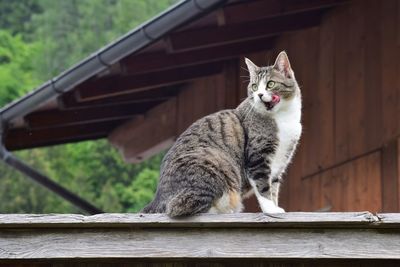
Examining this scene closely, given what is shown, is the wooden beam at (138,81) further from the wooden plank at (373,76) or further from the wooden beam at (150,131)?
the wooden plank at (373,76)

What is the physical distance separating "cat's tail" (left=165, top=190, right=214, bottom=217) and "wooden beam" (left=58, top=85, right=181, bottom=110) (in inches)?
132

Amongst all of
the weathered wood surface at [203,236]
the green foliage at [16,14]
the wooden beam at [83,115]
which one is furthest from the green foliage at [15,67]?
the weathered wood surface at [203,236]

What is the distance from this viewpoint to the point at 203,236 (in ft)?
11.1

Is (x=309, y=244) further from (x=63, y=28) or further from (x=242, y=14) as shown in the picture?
(x=63, y=28)

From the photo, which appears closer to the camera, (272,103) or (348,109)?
(272,103)

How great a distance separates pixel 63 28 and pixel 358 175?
18.7 m

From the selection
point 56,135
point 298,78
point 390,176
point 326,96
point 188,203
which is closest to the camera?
point 188,203

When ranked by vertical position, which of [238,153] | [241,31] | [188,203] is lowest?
[188,203]

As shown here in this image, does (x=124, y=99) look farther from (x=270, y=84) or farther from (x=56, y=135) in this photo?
(x=270, y=84)

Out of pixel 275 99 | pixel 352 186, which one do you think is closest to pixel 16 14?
pixel 352 186

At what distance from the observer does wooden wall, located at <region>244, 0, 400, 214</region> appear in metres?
6.41

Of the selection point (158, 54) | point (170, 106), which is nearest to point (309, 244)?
point (158, 54)

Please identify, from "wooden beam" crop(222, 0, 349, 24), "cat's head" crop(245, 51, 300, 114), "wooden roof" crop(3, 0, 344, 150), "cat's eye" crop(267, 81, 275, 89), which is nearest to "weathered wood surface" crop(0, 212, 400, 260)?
"cat's head" crop(245, 51, 300, 114)

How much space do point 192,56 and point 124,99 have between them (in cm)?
96
